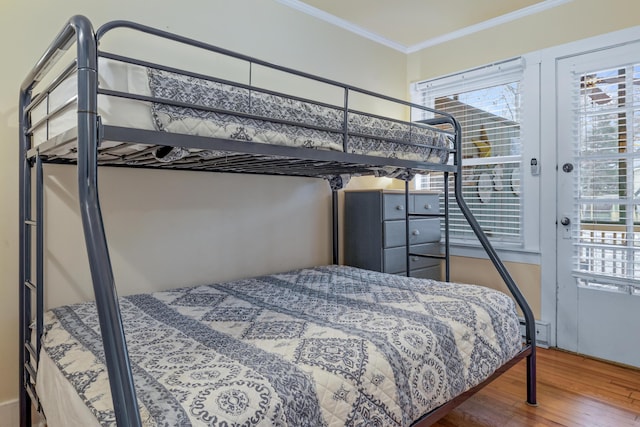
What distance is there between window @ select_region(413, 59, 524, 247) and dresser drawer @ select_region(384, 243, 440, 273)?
1.04 feet

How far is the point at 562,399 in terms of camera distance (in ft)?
6.69

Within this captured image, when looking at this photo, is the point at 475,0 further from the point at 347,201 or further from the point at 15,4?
the point at 15,4

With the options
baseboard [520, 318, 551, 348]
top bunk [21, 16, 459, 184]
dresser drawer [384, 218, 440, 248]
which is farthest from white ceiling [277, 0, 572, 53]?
baseboard [520, 318, 551, 348]

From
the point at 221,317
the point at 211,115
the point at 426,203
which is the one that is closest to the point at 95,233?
the point at 211,115

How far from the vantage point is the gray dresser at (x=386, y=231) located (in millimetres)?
2799

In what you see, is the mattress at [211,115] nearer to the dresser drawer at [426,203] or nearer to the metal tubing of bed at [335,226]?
the metal tubing of bed at [335,226]

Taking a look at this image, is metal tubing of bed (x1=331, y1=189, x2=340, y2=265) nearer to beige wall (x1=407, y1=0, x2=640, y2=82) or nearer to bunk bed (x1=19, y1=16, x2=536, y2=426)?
bunk bed (x1=19, y1=16, x2=536, y2=426)

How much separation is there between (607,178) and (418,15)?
5.60 ft

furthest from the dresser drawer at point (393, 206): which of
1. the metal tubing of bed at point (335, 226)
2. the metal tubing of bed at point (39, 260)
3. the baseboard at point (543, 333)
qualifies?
the metal tubing of bed at point (39, 260)

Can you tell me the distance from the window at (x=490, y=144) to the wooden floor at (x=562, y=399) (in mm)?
905

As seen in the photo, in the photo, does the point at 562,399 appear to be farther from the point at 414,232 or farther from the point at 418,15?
the point at 418,15

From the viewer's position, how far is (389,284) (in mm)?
2193

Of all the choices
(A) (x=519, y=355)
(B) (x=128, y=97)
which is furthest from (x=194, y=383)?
(A) (x=519, y=355)

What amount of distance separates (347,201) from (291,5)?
1.44m
